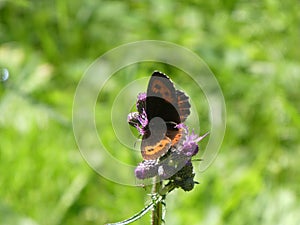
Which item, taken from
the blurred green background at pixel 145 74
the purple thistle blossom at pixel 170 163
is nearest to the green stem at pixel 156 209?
the purple thistle blossom at pixel 170 163

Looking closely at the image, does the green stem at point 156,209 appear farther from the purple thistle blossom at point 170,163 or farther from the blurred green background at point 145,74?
the blurred green background at point 145,74

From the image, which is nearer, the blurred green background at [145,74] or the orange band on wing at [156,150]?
the orange band on wing at [156,150]

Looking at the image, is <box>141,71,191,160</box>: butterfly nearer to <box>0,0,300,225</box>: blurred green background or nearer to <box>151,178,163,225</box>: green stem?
<box>151,178,163,225</box>: green stem

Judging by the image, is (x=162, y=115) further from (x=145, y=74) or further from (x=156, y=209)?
(x=145, y=74)

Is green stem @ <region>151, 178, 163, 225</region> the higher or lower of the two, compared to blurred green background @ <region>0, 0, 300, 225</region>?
lower

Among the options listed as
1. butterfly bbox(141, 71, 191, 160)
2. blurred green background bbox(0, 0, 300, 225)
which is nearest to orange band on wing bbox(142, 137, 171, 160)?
butterfly bbox(141, 71, 191, 160)

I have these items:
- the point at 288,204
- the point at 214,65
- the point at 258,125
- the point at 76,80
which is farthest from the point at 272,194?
the point at 76,80

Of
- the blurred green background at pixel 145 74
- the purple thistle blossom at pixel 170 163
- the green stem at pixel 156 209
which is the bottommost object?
the green stem at pixel 156 209
